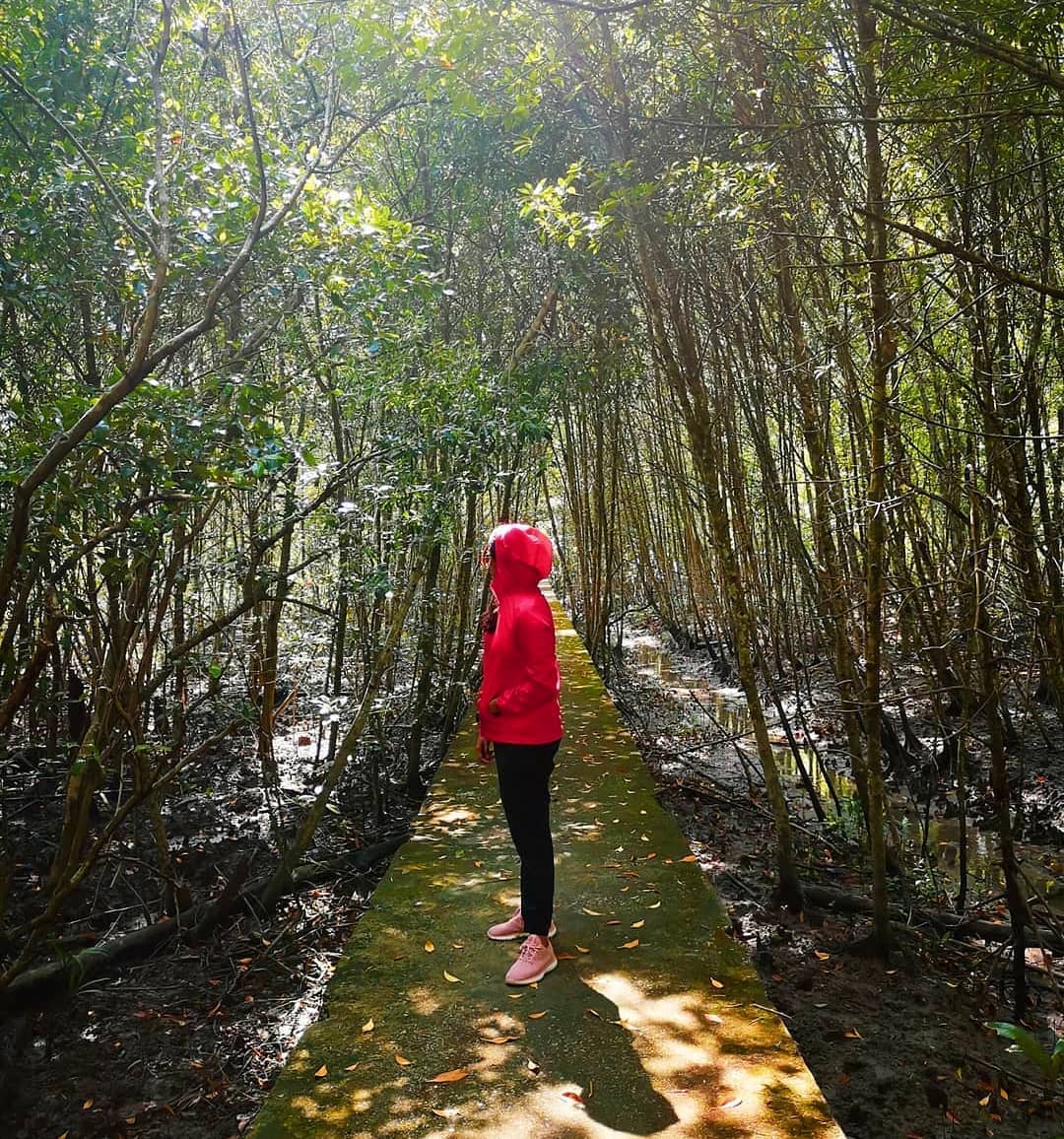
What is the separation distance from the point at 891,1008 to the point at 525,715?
1.68 m

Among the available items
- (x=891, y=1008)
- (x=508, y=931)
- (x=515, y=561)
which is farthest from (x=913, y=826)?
(x=515, y=561)

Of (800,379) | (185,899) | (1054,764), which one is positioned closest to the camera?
(800,379)

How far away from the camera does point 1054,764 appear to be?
18.7 feet

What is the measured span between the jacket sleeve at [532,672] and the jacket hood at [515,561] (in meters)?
0.12

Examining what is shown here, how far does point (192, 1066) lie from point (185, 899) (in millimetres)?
1019

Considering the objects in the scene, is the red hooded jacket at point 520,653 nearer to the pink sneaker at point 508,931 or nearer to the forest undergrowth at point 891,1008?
the pink sneaker at point 508,931

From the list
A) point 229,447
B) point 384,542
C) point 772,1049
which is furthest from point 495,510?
point 772,1049

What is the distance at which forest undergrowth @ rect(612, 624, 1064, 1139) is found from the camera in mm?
2455

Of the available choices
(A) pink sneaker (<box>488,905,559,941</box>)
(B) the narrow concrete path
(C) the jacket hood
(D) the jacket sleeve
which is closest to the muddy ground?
(B) the narrow concrete path

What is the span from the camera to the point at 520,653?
2531 mm

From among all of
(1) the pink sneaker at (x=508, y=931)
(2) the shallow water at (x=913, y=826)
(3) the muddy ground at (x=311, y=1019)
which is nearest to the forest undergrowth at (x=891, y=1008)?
(3) the muddy ground at (x=311, y=1019)

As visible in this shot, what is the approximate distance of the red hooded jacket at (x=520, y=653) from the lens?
2.50 metres

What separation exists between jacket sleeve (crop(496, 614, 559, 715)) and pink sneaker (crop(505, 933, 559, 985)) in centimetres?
71

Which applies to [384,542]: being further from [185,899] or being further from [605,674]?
[605,674]
